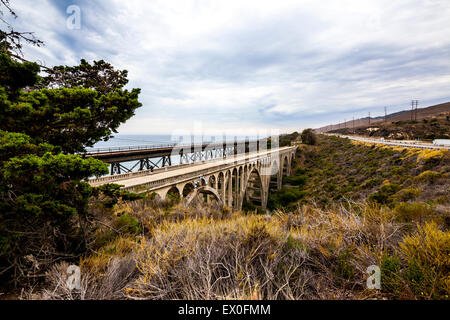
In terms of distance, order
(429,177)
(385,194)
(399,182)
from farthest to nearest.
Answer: (399,182) → (385,194) → (429,177)

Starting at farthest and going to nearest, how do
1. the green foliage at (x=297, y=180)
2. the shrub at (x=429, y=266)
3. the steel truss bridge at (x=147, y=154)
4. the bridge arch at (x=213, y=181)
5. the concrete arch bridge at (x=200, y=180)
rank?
1. the green foliage at (x=297, y=180)
2. the steel truss bridge at (x=147, y=154)
3. the bridge arch at (x=213, y=181)
4. the concrete arch bridge at (x=200, y=180)
5. the shrub at (x=429, y=266)

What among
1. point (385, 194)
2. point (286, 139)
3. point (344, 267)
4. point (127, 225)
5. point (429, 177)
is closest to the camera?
point (344, 267)

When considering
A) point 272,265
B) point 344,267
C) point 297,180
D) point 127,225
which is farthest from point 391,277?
point 297,180

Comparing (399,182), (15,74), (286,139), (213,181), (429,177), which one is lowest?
(399,182)

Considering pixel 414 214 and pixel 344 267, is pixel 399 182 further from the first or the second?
pixel 344 267

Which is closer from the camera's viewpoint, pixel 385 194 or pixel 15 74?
pixel 15 74

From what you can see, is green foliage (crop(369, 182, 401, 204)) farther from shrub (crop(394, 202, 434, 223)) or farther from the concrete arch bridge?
the concrete arch bridge

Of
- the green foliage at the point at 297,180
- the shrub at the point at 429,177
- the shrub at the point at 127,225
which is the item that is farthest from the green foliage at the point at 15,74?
the green foliage at the point at 297,180

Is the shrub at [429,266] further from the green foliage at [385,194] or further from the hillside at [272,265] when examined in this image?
the green foliage at [385,194]

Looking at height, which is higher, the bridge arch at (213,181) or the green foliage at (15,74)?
the green foliage at (15,74)

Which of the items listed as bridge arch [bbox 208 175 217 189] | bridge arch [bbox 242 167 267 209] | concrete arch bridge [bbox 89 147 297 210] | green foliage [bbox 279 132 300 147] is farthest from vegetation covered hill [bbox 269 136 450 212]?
green foliage [bbox 279 132 300 147]
